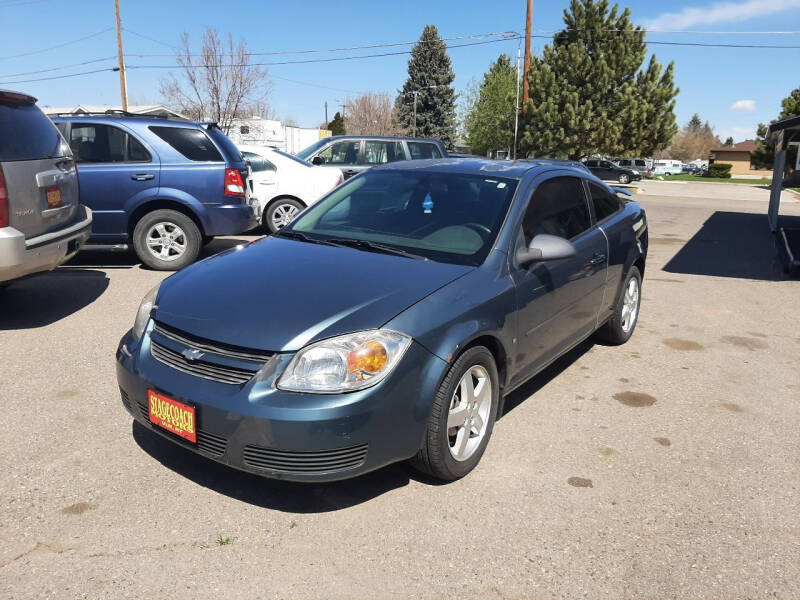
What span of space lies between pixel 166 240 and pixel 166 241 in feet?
0.05

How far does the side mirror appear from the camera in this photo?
3746 millimetres

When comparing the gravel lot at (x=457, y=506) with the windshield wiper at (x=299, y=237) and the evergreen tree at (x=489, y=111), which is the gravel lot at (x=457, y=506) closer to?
the windshield wiper at (x=299, y=237)

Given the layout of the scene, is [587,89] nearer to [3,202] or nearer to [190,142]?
[190,142]

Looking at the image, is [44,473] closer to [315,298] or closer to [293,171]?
[315,298]

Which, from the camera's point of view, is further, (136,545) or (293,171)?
(293,171)

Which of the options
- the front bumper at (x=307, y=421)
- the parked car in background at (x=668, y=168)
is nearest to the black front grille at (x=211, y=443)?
the front bumper at (x=307, y=421)

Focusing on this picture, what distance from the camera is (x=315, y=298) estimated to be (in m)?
3.12

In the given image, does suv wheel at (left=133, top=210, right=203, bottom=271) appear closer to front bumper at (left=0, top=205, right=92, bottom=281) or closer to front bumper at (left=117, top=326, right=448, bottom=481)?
front bumper at (left=0, top=205, right=92, bottom=281)

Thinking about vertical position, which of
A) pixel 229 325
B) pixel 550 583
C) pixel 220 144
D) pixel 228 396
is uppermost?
pixel 220 144

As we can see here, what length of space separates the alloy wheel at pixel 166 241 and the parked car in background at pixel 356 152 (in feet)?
14.6

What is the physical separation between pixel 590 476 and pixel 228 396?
6.30ft

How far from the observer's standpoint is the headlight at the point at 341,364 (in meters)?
2.79

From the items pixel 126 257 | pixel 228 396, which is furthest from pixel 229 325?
pixel 126 257

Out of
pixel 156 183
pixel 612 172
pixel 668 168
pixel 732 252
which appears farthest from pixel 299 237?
pixel 668 168
